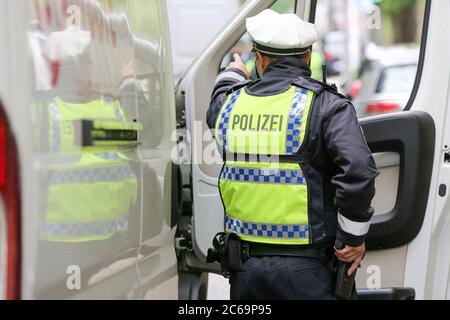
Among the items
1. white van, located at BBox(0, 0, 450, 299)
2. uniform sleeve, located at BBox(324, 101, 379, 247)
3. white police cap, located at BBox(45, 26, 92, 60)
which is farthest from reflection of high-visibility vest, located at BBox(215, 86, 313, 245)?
white police cap, located at BBox(45, 26, 92, 60)

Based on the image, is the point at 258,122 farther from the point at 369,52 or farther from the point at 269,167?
the point at 369,52

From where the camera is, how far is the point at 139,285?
274cm

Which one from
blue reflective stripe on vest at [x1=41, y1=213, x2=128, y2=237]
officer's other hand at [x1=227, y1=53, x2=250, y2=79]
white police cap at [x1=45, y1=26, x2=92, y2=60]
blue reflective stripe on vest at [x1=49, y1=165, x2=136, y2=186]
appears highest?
white police cap at [x1=45, y1=26, x2=92, y2=60]

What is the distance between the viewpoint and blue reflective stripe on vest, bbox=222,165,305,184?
298 centimetres

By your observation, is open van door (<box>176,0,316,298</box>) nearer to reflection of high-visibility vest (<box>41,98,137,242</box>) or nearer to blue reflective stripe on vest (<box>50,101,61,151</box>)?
reflection of high-visibility vest (<box>41,98,137,242</box>)

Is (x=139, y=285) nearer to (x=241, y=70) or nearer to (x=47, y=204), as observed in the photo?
(x=47, y=204)

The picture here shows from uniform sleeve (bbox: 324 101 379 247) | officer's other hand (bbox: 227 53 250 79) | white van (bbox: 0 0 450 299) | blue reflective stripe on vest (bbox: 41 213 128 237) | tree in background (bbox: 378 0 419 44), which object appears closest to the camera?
white van (bbox: 0 0 450 299)

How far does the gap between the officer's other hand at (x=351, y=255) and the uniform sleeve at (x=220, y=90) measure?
0.73 metres

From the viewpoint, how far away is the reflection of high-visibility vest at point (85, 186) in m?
2.03

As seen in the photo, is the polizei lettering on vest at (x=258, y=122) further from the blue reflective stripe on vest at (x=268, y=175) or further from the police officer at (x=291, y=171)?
the blue reflective stripe on vest at (x=268, y=175)

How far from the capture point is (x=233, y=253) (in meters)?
3.13

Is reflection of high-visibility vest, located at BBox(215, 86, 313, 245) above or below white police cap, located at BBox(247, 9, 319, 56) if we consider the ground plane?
below

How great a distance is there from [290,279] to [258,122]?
22.7 inches
